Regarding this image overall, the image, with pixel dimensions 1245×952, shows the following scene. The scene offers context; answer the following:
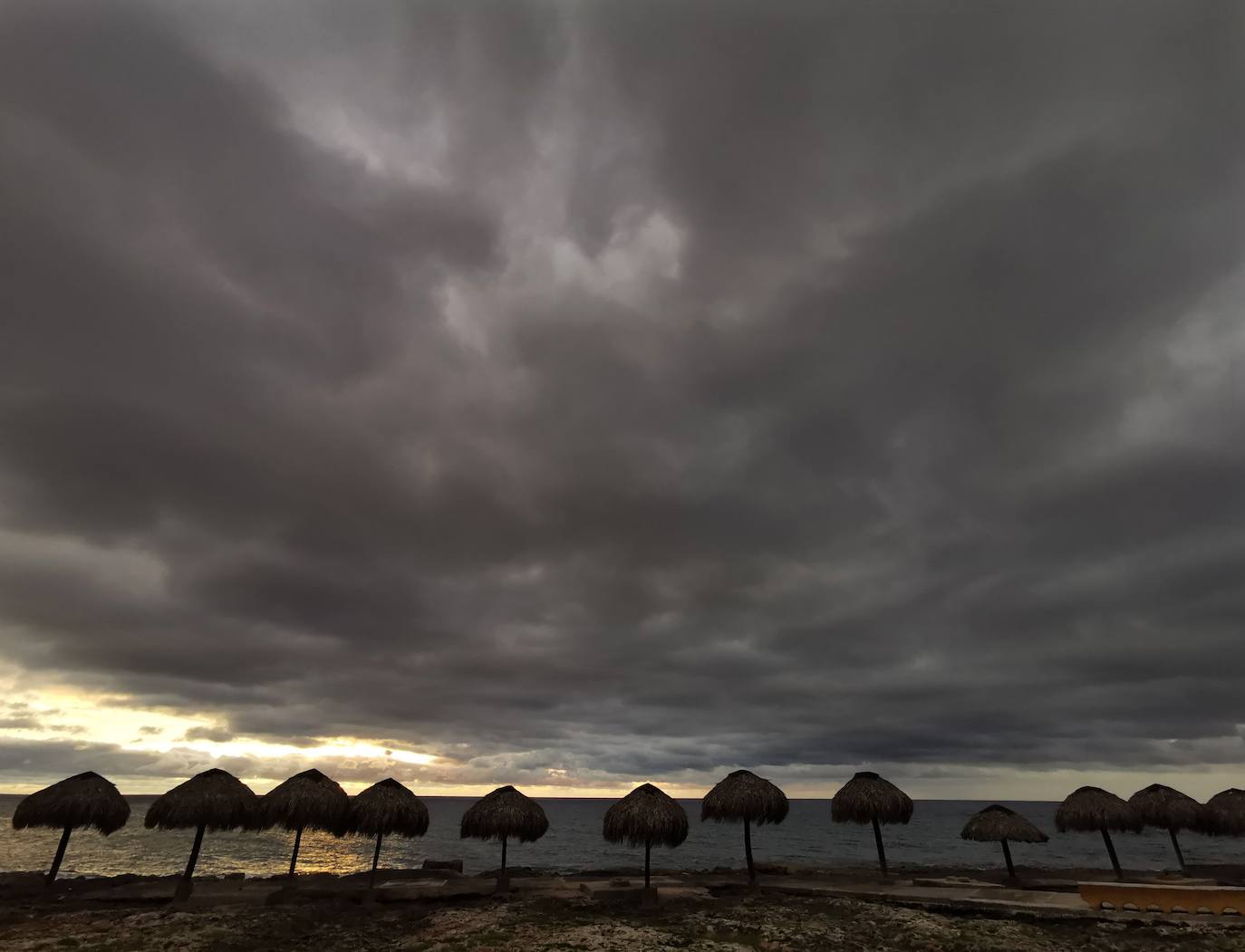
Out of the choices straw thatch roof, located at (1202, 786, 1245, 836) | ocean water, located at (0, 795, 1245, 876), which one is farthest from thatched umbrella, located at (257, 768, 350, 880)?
straw thatch roof, located at (1202, 786, 1245, 836)

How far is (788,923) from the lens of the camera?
2170 cm

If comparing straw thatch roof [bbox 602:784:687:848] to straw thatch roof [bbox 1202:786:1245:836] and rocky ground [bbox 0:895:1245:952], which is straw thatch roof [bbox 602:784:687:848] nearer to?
rocky ground [bbox 0:895:1245:952]

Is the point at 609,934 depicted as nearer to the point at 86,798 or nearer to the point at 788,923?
the point at 788,923

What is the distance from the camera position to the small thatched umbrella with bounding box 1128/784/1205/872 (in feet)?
123

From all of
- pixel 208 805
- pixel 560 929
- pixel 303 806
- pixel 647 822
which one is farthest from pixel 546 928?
pixel 208 805

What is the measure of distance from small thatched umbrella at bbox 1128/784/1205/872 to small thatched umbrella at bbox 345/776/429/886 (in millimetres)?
40887

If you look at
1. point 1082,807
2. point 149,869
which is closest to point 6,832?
point 149,869

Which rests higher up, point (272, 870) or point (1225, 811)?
point (1225, 811)

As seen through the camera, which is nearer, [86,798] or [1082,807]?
[86,798]

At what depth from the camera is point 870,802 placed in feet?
113

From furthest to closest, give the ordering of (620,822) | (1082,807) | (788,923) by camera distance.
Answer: (1082,807) → (620,822) → (788,923)

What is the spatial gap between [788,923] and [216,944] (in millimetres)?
18065

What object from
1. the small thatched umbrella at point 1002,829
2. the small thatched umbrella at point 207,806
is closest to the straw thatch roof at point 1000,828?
the small thatched umbrella at point 1002,829

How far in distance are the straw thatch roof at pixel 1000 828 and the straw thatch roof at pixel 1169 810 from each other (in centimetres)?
863
